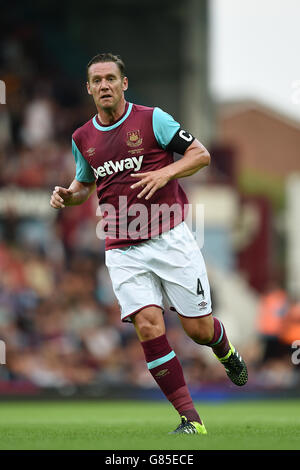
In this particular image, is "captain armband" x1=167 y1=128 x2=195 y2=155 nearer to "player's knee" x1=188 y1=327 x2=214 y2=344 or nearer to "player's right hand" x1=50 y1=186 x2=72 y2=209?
"player's right hand" x1=50 y1=186 x2=72 y2=209

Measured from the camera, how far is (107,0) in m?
22.3

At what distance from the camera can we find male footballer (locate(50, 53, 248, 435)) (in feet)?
20.4

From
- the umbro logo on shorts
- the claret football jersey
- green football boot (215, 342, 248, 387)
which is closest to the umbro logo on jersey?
the claret football jersey

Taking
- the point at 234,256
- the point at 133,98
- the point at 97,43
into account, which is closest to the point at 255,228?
the point at 234,256

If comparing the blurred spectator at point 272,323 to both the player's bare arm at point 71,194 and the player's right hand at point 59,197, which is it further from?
the player's right hand at point 59,197

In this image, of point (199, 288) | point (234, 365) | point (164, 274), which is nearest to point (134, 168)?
point (164, 274)

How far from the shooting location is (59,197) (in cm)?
650

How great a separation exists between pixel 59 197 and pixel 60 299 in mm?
9356

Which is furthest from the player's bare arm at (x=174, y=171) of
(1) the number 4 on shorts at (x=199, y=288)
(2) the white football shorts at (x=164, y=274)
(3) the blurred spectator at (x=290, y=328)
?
(3) the blurred spectator at (x=290, y=328)

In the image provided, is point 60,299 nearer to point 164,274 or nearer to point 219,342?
point 219,342

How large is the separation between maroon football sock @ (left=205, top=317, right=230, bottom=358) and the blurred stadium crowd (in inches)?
241

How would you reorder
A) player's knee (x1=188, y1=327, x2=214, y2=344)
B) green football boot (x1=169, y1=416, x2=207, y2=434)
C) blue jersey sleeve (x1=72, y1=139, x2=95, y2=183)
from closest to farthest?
green football boot (x1=169, y1=416, x2=207, y2=434) → player's knee (x1=188, y1=327, x2=214, y2=344) → blue jersey sleeve (x1=72, y1=139, x2=95, y2=183)

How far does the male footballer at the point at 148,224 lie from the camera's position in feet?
20.4

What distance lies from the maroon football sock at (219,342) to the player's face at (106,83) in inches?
65.1
